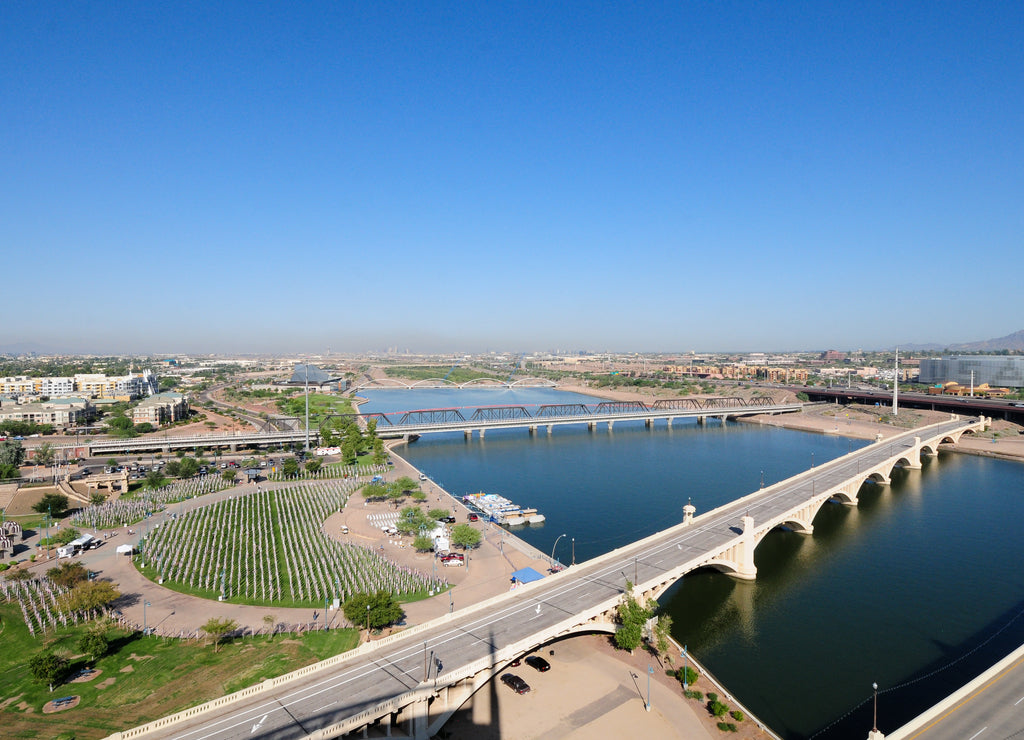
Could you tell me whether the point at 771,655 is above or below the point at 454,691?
below

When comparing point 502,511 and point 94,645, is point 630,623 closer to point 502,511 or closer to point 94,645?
point 94,645

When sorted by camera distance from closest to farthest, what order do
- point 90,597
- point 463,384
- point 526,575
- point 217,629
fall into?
1. point 217,629
2. point 90,597
3. point 526,575
4. point 463,384

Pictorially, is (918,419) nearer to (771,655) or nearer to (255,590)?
(771,655)

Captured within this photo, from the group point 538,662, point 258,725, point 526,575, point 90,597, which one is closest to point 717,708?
point 538,662

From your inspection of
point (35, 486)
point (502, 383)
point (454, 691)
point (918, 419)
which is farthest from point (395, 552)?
point (502, 383)

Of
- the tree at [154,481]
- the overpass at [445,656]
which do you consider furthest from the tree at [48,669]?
the tree at [154,481]

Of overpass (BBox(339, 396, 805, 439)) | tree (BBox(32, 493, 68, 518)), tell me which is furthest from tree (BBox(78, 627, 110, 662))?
overpass (BBox(339, 396, 805, 439))

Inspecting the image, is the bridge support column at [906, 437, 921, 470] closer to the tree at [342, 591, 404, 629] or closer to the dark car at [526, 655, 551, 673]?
the dark car at [526, 655, 551, 673]
